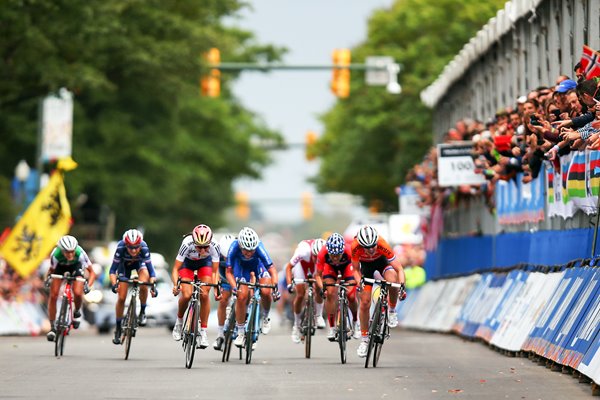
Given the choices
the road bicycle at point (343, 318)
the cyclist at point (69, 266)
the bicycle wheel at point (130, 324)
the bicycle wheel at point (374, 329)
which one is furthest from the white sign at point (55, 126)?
the bicycle wheel at point (374, 329)

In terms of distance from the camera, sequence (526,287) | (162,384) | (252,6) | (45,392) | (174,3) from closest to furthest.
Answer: (45,392)
(162,384)
(526,287)
(174,3)
(252,6)

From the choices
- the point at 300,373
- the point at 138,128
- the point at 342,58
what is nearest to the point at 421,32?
the point at 138,128

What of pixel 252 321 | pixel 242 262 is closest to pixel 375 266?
pixel 252 321

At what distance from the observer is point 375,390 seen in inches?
667

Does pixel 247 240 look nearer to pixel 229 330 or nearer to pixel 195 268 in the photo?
pixel 195 268

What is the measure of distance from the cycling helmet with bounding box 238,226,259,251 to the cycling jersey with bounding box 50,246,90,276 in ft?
11.8

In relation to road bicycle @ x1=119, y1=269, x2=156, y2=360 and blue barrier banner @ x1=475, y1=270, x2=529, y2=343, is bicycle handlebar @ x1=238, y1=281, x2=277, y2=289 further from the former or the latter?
blue barrier banner @ x1=475, y1=270, x2=529, y2=343

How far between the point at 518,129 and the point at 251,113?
50.6 meters

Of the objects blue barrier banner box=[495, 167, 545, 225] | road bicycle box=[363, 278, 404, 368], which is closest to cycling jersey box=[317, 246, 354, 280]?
road bicycle box=[363, 278, 404, 368]

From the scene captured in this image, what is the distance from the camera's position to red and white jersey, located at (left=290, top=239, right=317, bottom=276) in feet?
80.3

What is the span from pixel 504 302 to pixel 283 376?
6.44 m

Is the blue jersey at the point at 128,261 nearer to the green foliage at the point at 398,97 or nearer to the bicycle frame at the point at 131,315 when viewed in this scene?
the bicycle frame at the point at 131,315

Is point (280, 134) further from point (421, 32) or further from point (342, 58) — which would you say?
point (342, 58)

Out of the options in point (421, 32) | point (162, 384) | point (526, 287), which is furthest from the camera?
point (421, 32)
